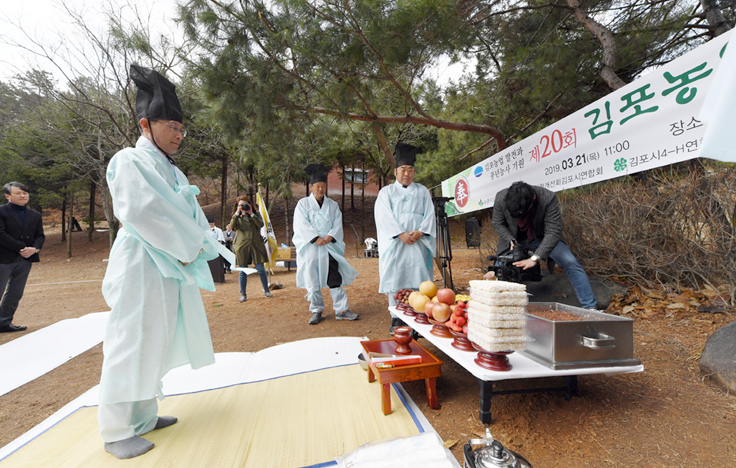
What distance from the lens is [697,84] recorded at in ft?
8.05

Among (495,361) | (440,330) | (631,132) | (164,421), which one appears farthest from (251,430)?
(631,132)

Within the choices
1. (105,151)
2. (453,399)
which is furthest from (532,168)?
(105,151)

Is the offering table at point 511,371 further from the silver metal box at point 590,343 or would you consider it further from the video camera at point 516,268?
the video camera at point 516,268

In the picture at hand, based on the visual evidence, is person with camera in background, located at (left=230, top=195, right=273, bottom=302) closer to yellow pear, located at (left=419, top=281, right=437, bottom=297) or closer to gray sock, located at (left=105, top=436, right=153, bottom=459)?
yellow pear, located at (left=419, top=281, right=437, bottom=297)

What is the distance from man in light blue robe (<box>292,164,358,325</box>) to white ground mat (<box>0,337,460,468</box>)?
3.27ft

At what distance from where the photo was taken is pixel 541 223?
3277mm

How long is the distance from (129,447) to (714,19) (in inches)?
269

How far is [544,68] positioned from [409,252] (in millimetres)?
3365

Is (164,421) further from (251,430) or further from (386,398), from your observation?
(386,398)

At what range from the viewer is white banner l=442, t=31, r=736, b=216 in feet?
8.11

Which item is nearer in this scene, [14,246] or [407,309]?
[407,309]

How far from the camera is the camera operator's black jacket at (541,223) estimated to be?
10.1 feet

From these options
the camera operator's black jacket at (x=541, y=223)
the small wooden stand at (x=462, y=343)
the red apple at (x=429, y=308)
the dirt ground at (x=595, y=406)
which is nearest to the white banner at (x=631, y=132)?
the camera operator's black jacket at (x=541, y=223)

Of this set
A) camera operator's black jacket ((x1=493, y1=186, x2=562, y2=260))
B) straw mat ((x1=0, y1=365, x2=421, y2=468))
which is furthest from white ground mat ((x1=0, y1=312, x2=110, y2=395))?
camera operator's black jacket ((x1=493, y1=186, x2=562, y2=260))
